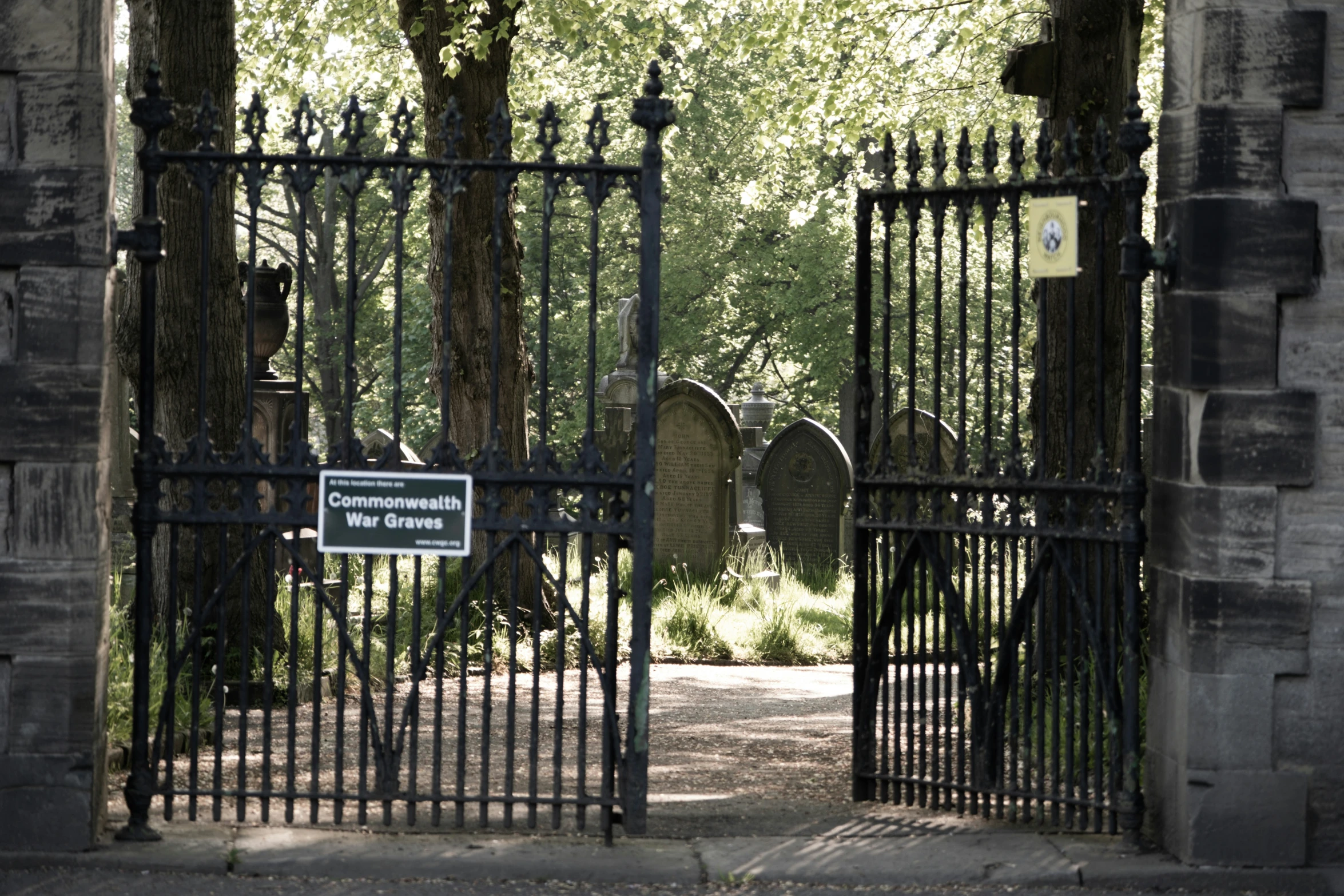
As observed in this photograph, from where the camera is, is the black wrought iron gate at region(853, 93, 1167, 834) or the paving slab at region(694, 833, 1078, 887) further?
the black wrought iron gate at region(853, 93, 1167, 834)

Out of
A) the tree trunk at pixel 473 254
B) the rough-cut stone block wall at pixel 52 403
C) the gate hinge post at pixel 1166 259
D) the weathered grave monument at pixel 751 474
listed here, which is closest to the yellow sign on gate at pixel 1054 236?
the gate hinge post at pixel 1166 259

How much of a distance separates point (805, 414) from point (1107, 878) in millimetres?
24461

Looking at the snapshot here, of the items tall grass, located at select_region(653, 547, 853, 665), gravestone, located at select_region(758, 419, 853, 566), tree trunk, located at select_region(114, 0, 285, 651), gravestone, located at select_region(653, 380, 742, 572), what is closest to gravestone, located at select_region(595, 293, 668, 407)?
gravestone, located at select_region(758, 419, 853, 566)

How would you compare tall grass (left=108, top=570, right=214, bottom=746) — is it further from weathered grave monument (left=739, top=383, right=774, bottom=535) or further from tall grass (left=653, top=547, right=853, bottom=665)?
weathered grave monument (left=739, top=383, right=774, bottom=535)

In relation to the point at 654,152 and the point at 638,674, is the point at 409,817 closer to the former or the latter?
the point at 638,674

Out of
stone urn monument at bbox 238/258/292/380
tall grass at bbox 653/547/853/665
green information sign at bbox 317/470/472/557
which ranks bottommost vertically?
tall grass at bbox 653/547/853/665

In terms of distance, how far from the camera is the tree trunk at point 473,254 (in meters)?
10.5

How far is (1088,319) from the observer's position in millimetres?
7734

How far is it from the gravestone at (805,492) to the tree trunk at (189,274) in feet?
26.1

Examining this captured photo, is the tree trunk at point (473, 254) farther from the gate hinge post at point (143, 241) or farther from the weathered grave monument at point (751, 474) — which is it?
the weathered grave monument at point (751, 474)

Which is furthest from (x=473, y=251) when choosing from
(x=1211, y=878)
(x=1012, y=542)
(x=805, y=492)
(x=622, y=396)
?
(x=622, y=396)

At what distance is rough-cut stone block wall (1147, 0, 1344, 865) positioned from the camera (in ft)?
16.4

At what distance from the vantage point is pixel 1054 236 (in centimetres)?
550

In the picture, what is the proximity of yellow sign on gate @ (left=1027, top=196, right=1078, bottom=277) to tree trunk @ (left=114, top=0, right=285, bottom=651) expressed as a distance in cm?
433
